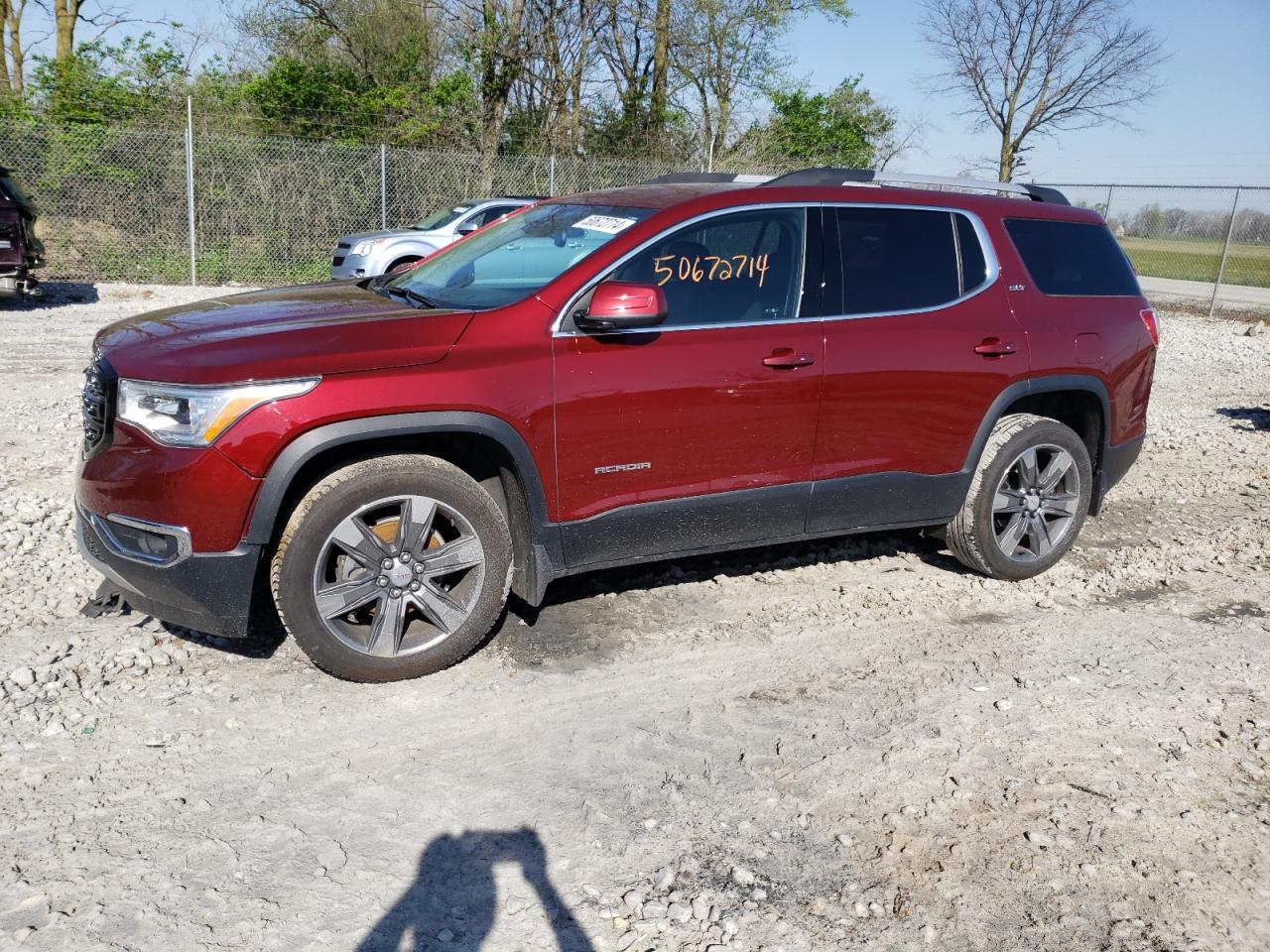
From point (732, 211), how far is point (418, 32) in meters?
21.3

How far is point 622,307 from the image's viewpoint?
13.0ft

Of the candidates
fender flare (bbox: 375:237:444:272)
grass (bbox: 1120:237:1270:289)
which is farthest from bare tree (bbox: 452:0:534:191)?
grass (bbox: 1120:237:1270:289)

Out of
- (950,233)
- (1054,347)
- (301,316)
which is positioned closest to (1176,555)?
(1054,347)

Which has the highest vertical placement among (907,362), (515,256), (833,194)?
(833,194)

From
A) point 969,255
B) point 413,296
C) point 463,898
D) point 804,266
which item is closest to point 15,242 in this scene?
point 413,296

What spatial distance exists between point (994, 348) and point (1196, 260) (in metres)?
33.0

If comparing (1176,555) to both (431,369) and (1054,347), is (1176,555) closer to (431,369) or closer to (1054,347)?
(1054,347)

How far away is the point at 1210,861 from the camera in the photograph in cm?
319

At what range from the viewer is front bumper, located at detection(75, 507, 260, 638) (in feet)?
12.1

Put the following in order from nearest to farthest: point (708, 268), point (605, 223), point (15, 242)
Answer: point (708, 268)
point (605, 223)
point (15, 242)

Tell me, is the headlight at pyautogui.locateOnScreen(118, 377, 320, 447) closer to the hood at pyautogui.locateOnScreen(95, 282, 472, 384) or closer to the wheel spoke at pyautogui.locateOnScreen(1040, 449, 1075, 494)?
the hood at pyautogui.locateOnScreen(95, 282, 472, 384)

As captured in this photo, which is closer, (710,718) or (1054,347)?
(710,718)

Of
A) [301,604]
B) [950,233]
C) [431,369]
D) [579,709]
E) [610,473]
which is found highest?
[950,233]

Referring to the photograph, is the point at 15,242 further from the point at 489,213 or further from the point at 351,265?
the point at 489,213
